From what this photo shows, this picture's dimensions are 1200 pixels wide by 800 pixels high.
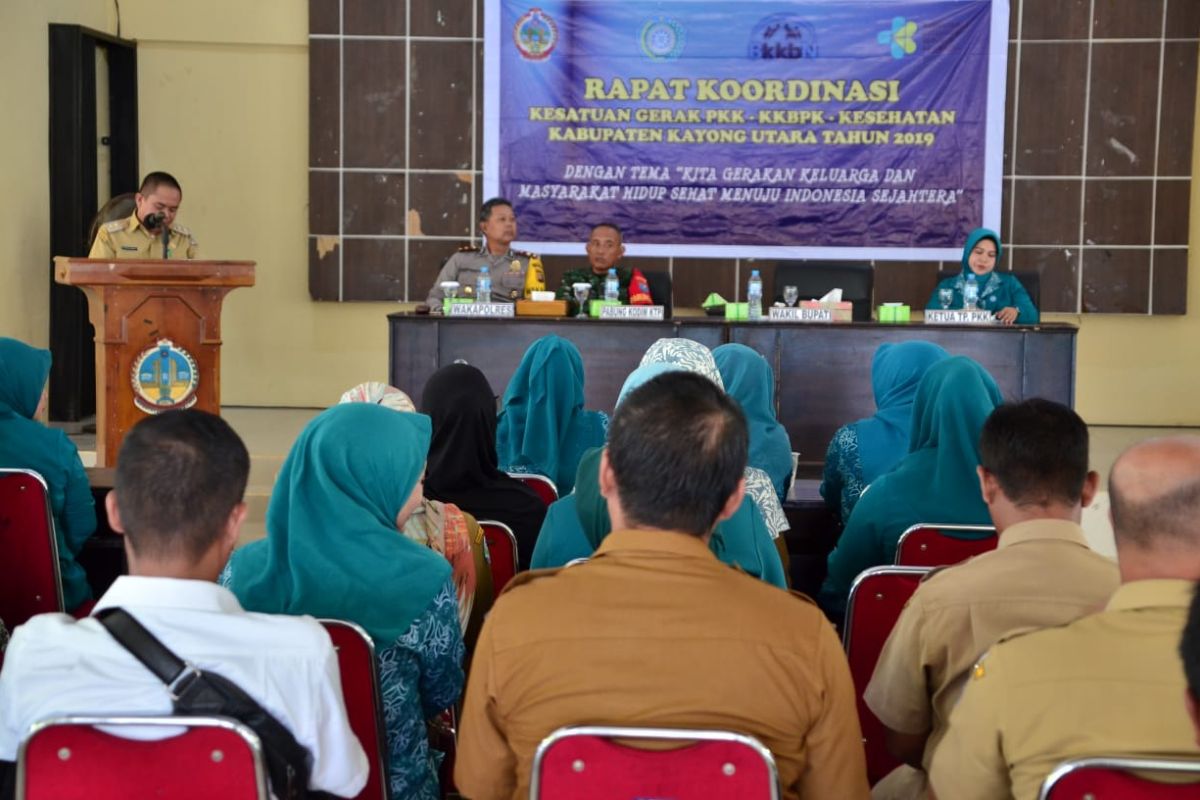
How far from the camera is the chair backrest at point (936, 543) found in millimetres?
2604

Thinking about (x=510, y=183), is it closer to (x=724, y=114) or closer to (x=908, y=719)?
(x=724, y=114)

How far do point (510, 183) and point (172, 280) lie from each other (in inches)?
120

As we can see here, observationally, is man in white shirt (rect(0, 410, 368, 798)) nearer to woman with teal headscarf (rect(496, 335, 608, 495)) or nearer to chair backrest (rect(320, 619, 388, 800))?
chair backrest (rect(320, 619, 388, 800))

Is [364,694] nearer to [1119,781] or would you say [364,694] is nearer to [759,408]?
[1119,781]

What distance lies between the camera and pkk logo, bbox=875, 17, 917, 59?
304 inches

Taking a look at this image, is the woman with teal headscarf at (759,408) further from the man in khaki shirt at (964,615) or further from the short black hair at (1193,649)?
the short black hair at (1193,649)

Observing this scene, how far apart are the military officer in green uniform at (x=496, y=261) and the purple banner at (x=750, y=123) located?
118 centimetres

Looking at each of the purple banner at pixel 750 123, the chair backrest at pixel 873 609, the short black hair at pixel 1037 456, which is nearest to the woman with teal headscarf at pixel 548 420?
the chair backrest at pixel 873 609

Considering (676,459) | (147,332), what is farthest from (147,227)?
(676,459)

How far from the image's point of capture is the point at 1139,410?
8.12 metres

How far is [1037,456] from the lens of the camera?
6.60ft

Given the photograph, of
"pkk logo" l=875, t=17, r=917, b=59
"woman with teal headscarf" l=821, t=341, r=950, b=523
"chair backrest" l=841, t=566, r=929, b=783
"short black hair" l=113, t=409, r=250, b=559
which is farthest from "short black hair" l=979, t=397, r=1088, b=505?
"pkk logo" l=875, t=17, r=917, b=59

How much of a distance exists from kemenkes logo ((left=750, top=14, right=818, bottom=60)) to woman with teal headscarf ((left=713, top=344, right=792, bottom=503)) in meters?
4.60

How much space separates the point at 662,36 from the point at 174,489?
21.6 feet
